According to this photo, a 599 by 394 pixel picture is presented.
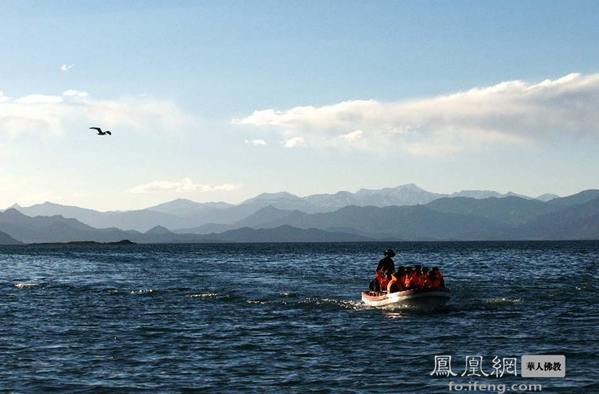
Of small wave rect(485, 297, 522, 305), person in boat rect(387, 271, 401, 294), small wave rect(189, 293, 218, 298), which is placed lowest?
small wave rect(189, 293, 218, 298)

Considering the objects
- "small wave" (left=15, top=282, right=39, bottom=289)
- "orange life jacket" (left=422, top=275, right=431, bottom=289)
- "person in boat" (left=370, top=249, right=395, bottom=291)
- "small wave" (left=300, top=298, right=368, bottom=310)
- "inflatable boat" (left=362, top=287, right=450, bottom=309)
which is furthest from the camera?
"small wave" (left=15, top=282, right=39, bottom=289)

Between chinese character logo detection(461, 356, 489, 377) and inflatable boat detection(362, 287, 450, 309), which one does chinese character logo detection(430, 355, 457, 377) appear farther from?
inflatable boat detection(362, 287, 450, 309)

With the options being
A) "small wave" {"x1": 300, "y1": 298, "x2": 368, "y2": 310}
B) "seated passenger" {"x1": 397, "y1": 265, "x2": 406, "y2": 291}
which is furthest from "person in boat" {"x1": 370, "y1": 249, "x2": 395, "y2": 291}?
"small wave" {"x1": 300, "y1": 298, "x2": 368, "y2": 310}

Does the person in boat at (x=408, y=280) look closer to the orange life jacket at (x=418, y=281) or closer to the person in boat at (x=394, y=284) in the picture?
the orange life jacket at (x=418, y=281)

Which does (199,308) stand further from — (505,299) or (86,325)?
(505,299)

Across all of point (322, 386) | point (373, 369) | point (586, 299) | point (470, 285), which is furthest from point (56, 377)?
point (470, 285)

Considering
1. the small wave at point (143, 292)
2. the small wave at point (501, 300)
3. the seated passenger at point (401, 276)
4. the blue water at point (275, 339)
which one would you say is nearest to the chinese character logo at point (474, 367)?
the blue water at point (275, 339)

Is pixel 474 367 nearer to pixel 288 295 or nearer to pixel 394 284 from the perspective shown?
pixel 394 284

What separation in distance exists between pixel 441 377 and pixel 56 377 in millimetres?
12432

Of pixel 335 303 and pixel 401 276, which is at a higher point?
pixel 401 276

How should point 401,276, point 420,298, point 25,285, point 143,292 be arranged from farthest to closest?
point 25,285 → point 143,292 → point 401,276 → point 420,298

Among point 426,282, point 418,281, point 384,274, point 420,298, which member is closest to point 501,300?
point 426,282

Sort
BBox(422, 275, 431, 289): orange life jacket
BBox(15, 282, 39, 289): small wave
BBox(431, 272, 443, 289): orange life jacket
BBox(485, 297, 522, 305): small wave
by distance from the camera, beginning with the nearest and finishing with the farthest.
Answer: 1. BBox(422, 275, 431, 289): orange life jacket
2. BBox(431, 272, 443, 289): orange life jacket
3. BBox(485, 297, 522, 305): small wave
4. BBox(15, 282, 39, 289): small wave

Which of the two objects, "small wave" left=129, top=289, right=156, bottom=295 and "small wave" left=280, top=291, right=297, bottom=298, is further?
"small wave" left=129, top=289, right=156, bottom=295
